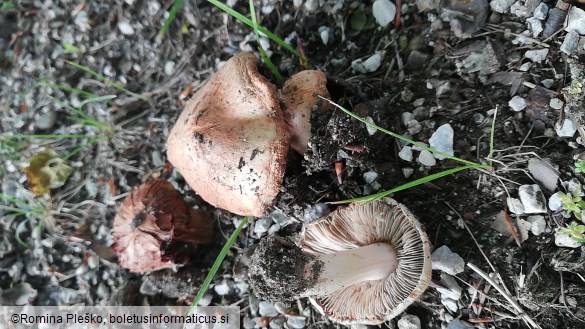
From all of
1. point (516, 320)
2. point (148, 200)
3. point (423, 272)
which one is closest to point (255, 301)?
point (148, 200)

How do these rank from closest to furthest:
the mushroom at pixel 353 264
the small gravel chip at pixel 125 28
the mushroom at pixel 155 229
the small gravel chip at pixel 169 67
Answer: the mushroom at pixel 353 264 < the mushroom at pixel 155 229 < the small gravel chip at pixel 169 67 < the small gravel chip at pixel 125 28

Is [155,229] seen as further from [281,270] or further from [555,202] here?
[555,202]

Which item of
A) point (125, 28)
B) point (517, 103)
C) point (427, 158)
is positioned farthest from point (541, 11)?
point (125, 28)

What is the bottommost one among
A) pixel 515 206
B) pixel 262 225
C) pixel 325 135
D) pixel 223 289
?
pixel 223 289

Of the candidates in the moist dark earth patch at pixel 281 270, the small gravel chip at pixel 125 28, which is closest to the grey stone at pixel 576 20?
the moist dark earth patch at pixel 281 270

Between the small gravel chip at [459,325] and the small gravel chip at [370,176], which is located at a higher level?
the small gravel chip at [370,176]

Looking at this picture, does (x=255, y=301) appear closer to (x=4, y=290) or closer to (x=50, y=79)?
(x=4, y=290)

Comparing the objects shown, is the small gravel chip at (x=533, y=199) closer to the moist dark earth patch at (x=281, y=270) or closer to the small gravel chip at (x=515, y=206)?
the small gravel chip at (x=515, y=206)

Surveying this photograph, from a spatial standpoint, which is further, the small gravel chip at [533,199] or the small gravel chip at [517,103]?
the small gravel chip at [517,103]
